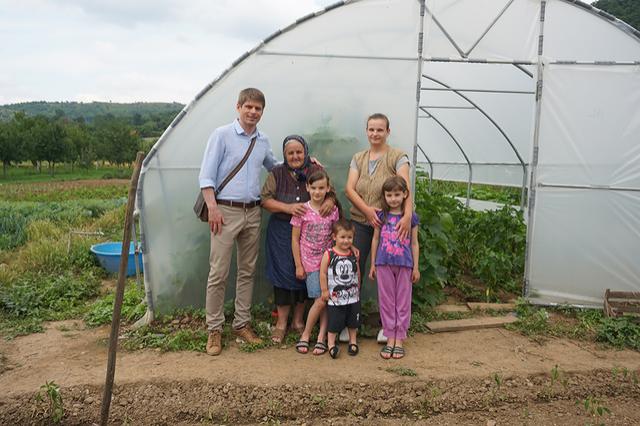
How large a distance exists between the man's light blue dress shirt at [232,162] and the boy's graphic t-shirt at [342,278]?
84 cm

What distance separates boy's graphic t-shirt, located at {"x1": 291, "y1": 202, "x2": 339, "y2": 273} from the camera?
3943mm

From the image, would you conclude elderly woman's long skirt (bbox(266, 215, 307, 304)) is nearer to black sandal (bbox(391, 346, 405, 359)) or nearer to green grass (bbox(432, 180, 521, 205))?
black sandal (bbox(391, 346, 405, 359))

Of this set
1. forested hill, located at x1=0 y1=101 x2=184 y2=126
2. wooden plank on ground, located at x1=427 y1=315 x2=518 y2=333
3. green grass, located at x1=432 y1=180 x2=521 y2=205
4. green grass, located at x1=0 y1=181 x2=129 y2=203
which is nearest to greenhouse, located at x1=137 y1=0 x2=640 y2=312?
wooden plank on ground, located at x1=427 y1=315 x2=518 y2=333

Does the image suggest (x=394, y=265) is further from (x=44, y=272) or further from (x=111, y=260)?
(x=44, y=272)

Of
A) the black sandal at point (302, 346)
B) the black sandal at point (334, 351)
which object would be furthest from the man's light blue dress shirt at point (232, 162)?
the black sandal at point (334, 351)

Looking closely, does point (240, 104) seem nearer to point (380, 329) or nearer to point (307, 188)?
point (307, 188)

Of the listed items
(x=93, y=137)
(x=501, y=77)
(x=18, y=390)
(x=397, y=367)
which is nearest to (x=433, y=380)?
(x=397, y=367)

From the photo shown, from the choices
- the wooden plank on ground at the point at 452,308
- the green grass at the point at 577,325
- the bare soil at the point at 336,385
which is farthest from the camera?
the wooden plank on ground at the point at 452,308

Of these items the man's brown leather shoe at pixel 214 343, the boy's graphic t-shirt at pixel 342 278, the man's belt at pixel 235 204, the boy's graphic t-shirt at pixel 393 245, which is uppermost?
the man's belt at pixel 235 204

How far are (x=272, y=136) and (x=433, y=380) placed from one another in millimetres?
2551

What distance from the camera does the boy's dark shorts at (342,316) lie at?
12.8ft

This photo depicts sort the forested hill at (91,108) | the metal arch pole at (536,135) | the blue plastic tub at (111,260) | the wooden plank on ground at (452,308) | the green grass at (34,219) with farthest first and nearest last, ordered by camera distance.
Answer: the forested hill at (91,108) → the green grass at (34,219) → the blue plastic tub at (111,260) → the wooden plank on ground at (452,308) → the metal arch pole at (536,135)

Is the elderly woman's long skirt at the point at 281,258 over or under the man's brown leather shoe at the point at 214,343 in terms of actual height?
over

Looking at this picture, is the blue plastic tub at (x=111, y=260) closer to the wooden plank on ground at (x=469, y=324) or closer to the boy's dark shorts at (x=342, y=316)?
the boy's dark shorts at (x=342, y=316)
